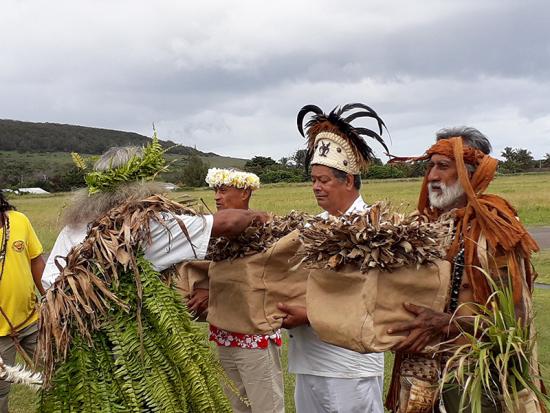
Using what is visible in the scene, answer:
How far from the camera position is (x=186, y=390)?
120 inches

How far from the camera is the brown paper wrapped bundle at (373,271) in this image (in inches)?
120

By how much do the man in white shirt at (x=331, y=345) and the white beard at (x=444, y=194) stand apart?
407 mm

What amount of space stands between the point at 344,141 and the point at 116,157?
1421 mm

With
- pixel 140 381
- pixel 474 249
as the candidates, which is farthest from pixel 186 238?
pixel 474 249

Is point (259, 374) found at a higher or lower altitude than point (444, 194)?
lower

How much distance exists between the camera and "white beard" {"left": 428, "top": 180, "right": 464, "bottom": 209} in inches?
144

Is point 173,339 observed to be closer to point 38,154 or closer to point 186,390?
point 186,390

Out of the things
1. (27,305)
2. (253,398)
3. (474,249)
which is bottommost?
(253,398)

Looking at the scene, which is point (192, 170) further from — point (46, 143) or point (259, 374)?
point (46, 143)

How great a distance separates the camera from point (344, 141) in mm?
3906

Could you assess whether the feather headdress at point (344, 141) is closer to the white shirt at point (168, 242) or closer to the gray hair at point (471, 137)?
the gray hair at point (471, 137)

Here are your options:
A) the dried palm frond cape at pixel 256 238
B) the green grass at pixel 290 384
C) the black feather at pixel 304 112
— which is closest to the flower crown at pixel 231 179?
the black feather at pixel 304 112

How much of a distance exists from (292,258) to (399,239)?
31.6 inches

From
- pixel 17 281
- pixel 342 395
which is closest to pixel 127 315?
pixel 342 395
